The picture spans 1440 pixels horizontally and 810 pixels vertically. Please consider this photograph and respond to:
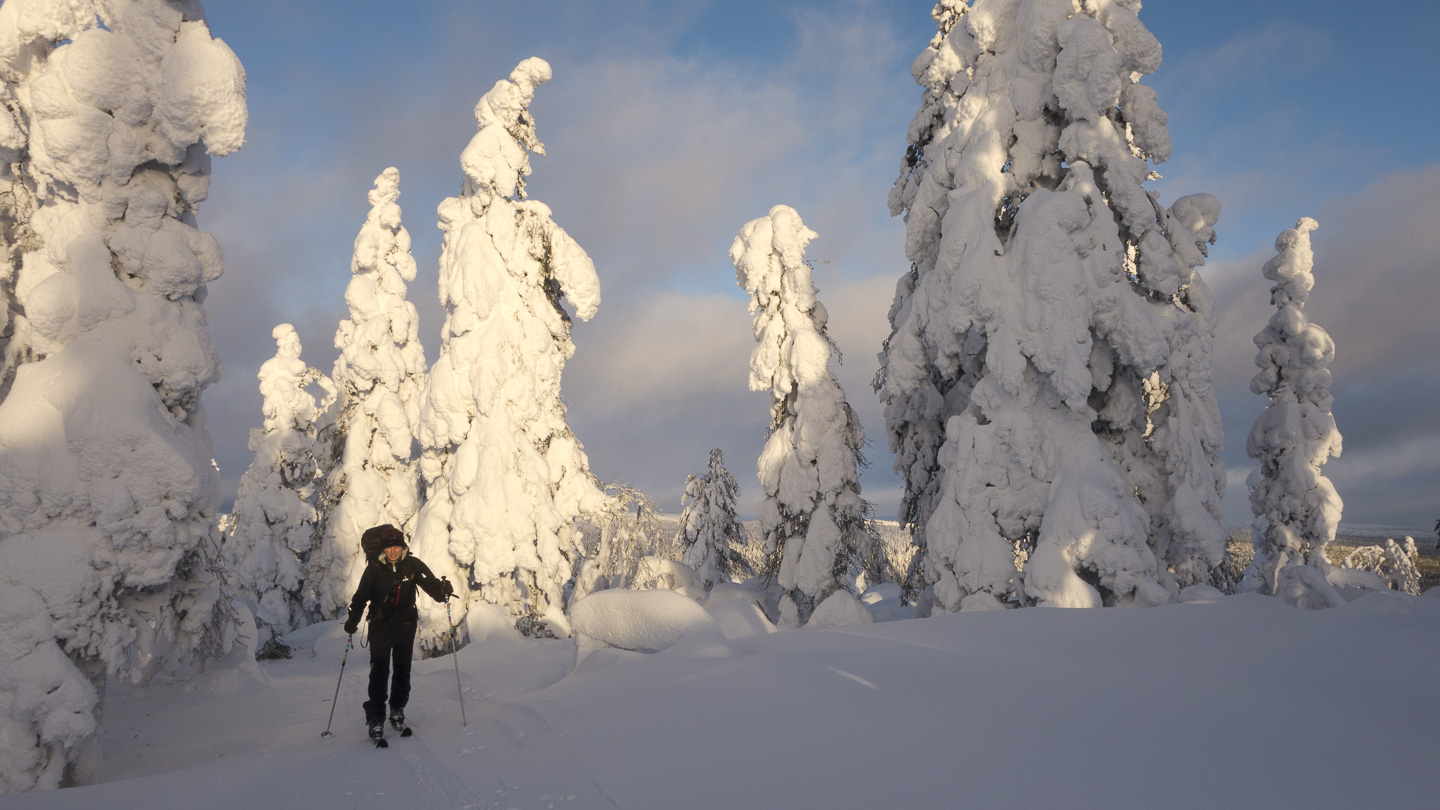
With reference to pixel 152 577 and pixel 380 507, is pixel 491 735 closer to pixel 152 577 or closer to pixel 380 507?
pixel 152 577

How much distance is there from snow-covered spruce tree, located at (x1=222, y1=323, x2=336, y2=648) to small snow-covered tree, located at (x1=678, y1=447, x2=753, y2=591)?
40.0 feet

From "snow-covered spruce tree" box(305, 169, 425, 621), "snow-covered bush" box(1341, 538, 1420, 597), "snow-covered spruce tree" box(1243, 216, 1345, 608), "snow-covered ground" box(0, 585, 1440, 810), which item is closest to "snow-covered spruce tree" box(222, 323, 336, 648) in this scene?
"snow-covered spruce tree" box(305, 169, 425, 621)

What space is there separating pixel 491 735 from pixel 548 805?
1796 millimetres

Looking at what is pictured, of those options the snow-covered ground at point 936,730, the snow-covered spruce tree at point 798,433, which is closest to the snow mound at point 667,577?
the snow-covered spruce tree at point 798,433

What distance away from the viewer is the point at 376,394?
22.1 meters

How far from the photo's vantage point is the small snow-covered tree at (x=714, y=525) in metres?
23.1

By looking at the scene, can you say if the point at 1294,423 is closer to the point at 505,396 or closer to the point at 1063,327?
the point at 1063,327

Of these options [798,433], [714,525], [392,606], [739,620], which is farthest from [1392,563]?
[392,606]

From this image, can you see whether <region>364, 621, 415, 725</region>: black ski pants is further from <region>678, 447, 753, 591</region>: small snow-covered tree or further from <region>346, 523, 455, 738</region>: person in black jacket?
<region>678, 447, 753, 591</region>: small snow-covered tree

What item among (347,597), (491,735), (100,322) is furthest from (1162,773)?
(347,597)

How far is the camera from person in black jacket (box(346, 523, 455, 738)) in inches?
234

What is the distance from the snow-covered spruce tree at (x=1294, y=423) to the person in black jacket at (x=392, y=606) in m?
22.0

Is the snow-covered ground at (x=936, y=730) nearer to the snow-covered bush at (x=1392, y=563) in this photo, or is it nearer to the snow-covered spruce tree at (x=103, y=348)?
the snow-covered spruce tree at (x=103, y=348)

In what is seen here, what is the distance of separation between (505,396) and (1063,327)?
10.6 metres
